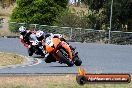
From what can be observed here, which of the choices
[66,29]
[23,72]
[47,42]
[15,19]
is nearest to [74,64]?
[47,42]

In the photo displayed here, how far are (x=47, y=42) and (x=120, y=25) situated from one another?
23.1 meters

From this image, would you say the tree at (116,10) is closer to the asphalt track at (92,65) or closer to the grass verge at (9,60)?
the asphalt track at (92,65)

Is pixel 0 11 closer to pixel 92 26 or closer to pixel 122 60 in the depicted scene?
pixel 92 26

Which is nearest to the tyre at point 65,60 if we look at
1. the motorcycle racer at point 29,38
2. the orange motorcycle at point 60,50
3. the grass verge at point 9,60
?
the orange motorcycle at point 60,50

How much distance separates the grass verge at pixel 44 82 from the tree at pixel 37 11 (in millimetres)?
30371

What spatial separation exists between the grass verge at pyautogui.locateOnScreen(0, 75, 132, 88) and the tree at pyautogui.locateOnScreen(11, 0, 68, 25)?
3037cm

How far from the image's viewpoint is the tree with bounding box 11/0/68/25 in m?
46.1

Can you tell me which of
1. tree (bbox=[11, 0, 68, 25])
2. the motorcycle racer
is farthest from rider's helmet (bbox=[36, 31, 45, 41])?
tree (bbox=[11, 0, 68, 25])

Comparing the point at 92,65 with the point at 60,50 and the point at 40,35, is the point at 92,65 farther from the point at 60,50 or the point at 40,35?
the point at 40,35

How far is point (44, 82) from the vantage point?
14234 millimetres

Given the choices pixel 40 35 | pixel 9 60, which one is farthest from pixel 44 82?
pixel 40 35

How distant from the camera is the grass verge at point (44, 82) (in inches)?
525

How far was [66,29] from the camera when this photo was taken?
1553 inches

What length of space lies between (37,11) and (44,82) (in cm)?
3287
